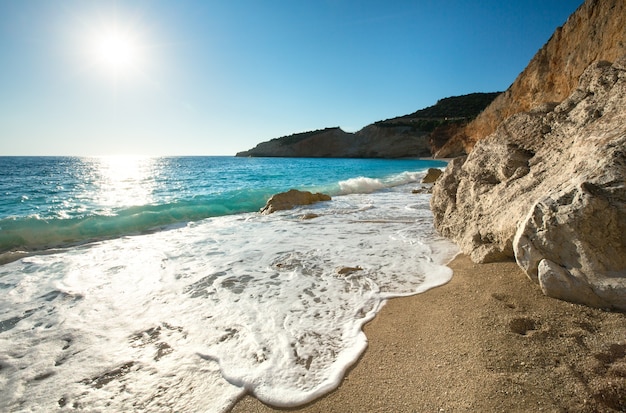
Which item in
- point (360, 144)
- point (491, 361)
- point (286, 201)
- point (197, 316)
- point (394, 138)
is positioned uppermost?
point (394, 138)

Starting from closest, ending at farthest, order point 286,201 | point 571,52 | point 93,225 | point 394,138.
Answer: point 93,225
point 286,201
point 571,52
point 394,138

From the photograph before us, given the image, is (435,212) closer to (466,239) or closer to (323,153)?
(466,239)

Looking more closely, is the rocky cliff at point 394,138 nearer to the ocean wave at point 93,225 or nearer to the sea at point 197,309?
the ocean wave at point 93,225

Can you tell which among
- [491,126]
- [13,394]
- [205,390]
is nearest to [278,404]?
[205,390]

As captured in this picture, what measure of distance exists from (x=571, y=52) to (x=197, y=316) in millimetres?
19333

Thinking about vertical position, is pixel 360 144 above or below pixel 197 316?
above

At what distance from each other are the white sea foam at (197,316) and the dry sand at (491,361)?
8.5 inches

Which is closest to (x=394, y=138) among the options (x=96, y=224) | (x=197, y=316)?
(x=96, y=224)

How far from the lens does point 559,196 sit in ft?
8.48

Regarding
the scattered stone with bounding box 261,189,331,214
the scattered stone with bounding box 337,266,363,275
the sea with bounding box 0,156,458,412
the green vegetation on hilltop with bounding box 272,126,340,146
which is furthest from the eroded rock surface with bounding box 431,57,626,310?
the green vegetation on hilltop with bounding box 272,126,340,146

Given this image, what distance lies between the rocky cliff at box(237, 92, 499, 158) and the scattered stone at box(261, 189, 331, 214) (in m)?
47.1

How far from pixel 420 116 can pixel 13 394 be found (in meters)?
92.6

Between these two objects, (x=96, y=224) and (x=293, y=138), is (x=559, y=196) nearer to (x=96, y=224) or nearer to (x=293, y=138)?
(x=96, y=224)

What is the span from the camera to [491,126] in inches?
1141
